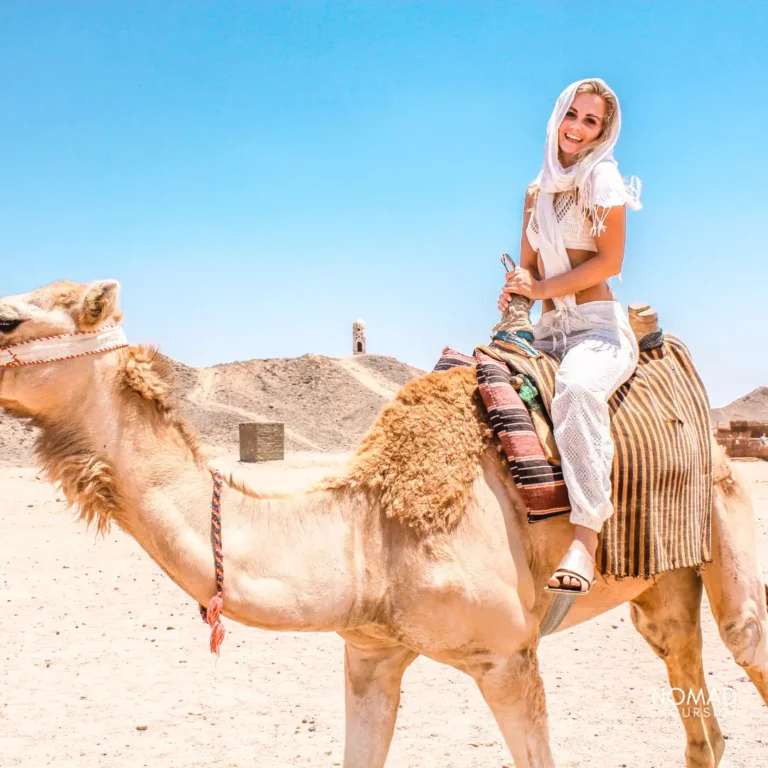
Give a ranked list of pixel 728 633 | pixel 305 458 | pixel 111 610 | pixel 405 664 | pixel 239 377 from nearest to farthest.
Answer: pixel 405 664 < pixel 728 633 < pixel 111 610 < pixel 305 458 < pixel 239 377

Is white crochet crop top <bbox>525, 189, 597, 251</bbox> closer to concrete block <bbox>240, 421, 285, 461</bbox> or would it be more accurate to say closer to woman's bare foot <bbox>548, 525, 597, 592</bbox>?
woman's bare foot <bbox>548, 525, 597, 592</bbox>

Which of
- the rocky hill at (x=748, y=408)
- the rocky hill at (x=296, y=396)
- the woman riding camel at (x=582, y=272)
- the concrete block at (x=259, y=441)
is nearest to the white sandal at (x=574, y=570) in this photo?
the woman riding camel at (x=582, y=272)

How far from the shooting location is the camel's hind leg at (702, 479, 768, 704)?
165 inches

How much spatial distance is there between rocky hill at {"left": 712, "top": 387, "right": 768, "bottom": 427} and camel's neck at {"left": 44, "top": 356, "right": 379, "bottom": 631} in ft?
117

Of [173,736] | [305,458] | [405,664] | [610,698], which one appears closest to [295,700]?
[173,736]

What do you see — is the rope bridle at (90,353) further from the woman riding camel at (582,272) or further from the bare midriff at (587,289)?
the bare midriff at (587,289)

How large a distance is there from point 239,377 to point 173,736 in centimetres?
4355

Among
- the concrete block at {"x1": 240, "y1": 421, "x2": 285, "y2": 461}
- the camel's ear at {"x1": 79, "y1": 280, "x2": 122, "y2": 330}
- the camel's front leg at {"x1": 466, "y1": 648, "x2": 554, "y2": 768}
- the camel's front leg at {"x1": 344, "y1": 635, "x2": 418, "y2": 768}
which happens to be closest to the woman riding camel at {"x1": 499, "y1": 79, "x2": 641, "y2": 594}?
the camel's front leg at {"x1": 466, "y1": 648, "x2": 554, "y2": 768}

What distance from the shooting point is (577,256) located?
391cm

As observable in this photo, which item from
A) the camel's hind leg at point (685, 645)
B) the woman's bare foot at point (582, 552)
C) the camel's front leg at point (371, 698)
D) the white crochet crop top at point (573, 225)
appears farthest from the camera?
the camel's hind leg at point (685, 645)

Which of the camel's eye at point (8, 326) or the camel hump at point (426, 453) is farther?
the camel hump at point (426, 453)

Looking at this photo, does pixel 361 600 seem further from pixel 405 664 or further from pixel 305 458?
pixel 305 458

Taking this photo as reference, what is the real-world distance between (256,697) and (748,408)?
3528 cm

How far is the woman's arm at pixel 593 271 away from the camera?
3.74 metres
